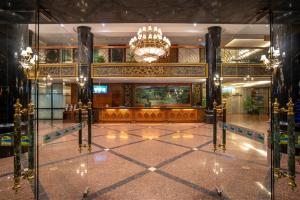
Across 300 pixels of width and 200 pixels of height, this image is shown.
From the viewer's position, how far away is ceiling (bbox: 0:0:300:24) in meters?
2.02

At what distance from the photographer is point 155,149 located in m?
5.03

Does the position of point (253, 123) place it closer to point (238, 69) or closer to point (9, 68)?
point (238, 69)

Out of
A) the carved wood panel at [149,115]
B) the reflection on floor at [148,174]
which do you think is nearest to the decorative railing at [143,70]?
the carved wood panel at [149,115]

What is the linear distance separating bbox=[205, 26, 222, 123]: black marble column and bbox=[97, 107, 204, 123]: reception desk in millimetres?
1121

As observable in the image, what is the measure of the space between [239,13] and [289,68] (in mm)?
2964

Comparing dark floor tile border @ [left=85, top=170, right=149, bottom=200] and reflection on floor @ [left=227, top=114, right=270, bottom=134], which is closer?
dark floor tile border @ [left=85, top=170, right=149, bottom=200]

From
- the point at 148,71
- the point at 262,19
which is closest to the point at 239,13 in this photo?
the point at 262,19

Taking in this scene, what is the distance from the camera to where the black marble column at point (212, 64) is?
386 inches

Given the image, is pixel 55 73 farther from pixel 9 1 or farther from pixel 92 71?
pixel 9 1

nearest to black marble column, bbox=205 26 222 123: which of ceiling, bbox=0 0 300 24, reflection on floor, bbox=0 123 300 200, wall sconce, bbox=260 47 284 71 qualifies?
reflection on floor, bbox=0 123 300 200

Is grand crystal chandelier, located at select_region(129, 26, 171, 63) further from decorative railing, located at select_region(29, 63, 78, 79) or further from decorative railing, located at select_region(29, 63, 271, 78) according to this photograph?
decorative railing, located at select_region(29, 63, 78, 79)

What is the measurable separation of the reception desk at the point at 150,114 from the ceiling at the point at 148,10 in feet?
28.7

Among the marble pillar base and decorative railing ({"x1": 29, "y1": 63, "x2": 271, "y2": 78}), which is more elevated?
decorative railing ({"x1": 29, "y1": 63, "x2": 271, "y2": 78})

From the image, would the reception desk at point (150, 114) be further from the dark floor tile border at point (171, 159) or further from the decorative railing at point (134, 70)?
the dark floor tile border at point (171, 159)
